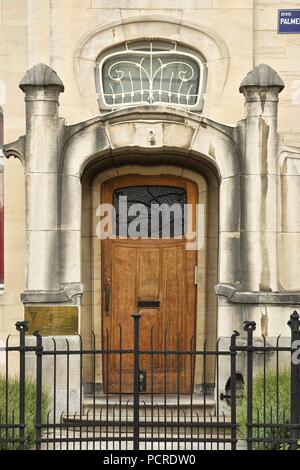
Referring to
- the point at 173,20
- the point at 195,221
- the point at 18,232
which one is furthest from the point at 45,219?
the point at 173,20

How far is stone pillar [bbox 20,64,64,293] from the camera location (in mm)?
11273

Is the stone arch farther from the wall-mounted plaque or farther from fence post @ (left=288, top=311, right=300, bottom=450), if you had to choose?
fence post @ (left=288, top=311, right=300, bottom=450)

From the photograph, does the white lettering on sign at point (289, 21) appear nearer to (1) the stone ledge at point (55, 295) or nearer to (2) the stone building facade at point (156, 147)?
(2) the stone building facade at point (156, 147)

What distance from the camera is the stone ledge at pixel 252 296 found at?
1126 centimetres

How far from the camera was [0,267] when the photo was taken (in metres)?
12.8

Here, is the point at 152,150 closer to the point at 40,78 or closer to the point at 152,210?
the point at 152,210

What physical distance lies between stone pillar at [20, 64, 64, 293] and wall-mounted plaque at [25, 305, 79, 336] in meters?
0.23

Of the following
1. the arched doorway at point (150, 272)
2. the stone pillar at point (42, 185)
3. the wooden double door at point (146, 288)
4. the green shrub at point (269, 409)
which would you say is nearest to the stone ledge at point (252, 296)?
the green shrub at point (269, 409)

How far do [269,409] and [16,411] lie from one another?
2534 millimetres

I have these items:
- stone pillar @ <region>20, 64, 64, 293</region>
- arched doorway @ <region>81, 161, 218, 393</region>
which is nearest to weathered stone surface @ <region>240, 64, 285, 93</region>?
arched doorway @ <region>81, 161, 218, 393</region>

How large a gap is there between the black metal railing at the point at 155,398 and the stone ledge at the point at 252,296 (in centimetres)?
44
